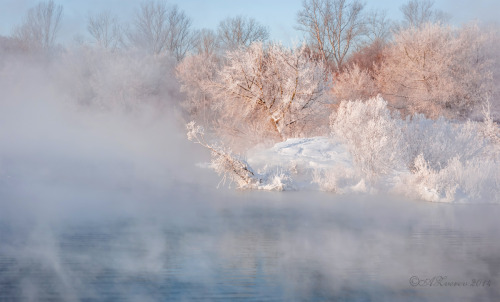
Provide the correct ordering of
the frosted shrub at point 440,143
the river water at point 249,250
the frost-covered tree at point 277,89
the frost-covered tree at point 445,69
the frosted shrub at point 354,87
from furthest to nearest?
the frosted shrub at point 354,87
the frost-covered tree at point 445,69
the frost-covered tree at point 277,89
the frosted shrub at point 440,143
the river water at point 249,250

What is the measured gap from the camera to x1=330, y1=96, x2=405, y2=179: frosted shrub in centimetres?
A: 1423

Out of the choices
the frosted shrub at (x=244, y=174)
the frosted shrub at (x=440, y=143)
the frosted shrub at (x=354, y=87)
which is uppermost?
the frosted shrub at (x=354, y=87)

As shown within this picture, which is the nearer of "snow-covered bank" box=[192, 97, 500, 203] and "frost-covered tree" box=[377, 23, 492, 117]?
"snow-covered bank" box=[192, 97, 500, 203]

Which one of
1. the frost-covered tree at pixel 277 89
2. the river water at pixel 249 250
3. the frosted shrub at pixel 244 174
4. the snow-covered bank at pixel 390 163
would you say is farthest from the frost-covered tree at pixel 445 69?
the river water at pixel 249 250

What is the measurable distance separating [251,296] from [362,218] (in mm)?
5384

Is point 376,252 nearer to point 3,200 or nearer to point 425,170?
point 425,170

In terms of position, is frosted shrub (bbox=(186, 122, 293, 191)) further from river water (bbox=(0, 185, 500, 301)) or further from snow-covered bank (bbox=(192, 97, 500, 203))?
river water (bbox=(0, 185, 500, 301))

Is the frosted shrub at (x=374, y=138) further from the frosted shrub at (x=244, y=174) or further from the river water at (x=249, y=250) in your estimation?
the frosted shrub at (x=244, y=174)

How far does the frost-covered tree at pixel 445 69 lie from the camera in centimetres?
2656

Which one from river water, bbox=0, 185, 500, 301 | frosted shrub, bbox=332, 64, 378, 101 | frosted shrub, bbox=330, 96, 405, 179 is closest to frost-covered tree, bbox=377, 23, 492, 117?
frosted shrub, bbox=332, 64, 378, 101

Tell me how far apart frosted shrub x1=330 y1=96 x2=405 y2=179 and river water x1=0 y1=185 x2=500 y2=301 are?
131 centimetres

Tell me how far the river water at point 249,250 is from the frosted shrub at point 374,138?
1314 millimetres

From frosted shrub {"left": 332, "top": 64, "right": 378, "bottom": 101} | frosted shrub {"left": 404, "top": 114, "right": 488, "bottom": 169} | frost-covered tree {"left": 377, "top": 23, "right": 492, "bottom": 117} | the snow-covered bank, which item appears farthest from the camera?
frosted shrub {"left": 332, "top": 64, "right": 378, "bottom": 101}

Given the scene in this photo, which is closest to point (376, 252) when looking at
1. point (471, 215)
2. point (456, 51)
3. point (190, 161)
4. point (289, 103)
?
point (471, 215)
